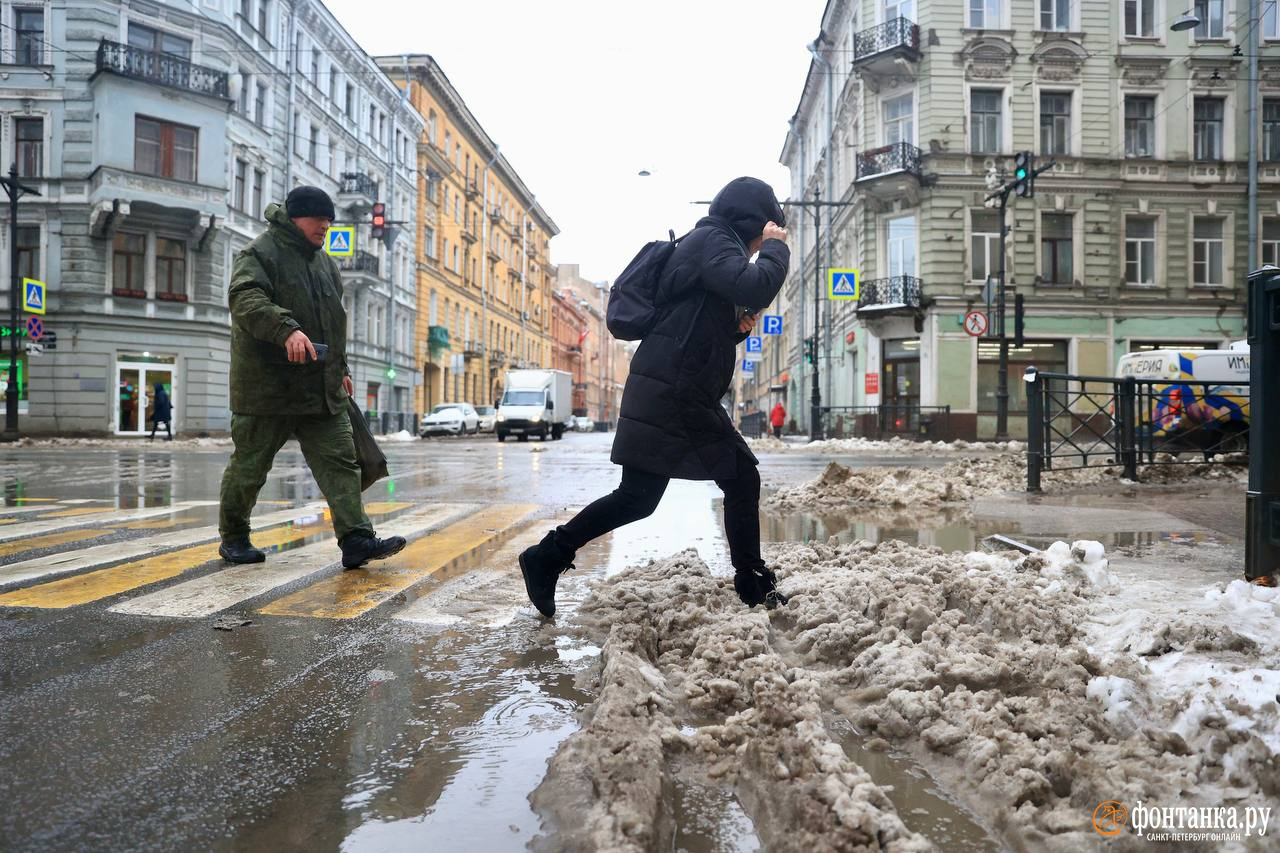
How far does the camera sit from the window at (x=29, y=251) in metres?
29.4

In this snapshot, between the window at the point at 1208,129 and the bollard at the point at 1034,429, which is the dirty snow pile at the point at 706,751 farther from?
the window at the point at 1208,129

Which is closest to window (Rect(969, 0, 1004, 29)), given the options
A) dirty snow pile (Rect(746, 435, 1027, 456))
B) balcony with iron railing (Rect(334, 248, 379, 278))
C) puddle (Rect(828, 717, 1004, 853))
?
dirty snow pile (Rect(746, 435, 1027, 456))

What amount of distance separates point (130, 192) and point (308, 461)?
95.1 ft

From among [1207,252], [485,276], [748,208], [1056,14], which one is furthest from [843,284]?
[485,276]

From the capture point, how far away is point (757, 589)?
3.64 m

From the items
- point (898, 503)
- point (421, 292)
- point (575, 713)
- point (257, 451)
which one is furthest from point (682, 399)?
point (421, 292)

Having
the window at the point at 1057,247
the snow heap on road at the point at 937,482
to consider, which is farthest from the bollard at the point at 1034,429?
→ the window at the point at 1057,247

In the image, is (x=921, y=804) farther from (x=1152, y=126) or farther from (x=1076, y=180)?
(x=1152, y=126)

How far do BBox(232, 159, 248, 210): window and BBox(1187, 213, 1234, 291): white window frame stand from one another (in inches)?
1261

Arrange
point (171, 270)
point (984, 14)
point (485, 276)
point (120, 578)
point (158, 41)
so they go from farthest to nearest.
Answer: point (485, 276)
point (171, 270)
point (158, 41)
point (984, 14)
point (120, 578)

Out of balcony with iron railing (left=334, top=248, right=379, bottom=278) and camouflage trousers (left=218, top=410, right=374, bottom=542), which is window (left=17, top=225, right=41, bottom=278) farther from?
camouflage trousers (left=218, top=410, right=374, bottom=542)

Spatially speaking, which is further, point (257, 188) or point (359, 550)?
point (257, 188)

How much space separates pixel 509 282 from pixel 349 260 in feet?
94.4

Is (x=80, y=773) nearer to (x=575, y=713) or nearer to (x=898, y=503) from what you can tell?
(x=575, y=713)
